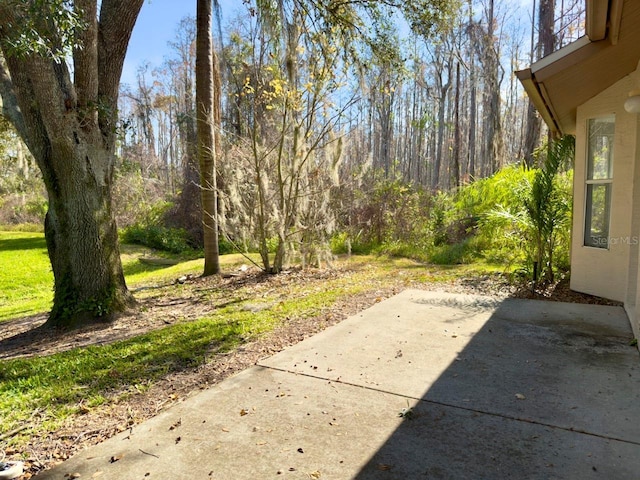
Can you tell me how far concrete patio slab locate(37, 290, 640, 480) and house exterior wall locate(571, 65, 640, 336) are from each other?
1.22 m

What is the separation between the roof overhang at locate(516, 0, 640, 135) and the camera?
354 cm

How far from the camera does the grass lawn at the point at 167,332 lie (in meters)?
3.17

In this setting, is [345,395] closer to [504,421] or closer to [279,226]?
[504,421]

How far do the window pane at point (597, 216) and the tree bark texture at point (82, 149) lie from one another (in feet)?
20.5

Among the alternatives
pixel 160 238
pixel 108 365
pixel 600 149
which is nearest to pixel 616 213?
pixel 600 149

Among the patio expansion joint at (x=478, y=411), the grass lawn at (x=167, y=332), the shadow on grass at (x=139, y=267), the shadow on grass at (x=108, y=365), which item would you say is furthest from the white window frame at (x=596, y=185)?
the shadow on grass at (x=139, y=267)

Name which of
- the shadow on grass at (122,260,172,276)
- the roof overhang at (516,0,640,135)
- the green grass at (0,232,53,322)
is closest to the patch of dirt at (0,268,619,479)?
the green grass at (0,232,53,322)

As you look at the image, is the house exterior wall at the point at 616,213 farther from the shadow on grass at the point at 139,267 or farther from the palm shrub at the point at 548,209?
the shadow on grass at the point at 139,267

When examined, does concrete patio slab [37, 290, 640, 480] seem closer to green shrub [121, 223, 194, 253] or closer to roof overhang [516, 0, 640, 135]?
roof overhang [516, 0, 640, 135]

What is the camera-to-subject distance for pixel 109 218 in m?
5.71

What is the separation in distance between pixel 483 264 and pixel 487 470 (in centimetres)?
737

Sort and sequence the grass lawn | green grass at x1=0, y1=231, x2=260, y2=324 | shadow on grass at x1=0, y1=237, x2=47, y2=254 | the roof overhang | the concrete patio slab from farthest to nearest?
shadow on grass at x1=0, y1=237, x2=47, y2=254, green grass at x1=0, y1=231, x2=260, y2=324, the roof overhang, the grass lawn, the concrete patio slab

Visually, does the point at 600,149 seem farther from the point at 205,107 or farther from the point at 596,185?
the point at 205,107

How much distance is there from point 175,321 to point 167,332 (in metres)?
0.75
